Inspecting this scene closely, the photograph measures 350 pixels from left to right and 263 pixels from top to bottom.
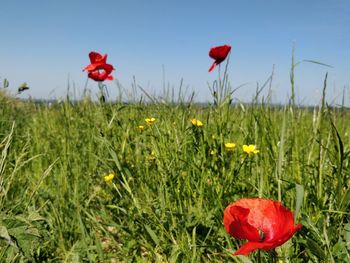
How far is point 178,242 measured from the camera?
1.30m

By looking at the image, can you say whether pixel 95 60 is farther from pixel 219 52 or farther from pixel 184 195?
pixel 184 195

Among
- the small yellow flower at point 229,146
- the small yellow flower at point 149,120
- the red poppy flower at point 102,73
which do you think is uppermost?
the red poppy flower at point 102,73

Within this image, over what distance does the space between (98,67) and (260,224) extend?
5.42 ft

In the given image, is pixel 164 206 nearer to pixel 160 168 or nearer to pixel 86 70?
pixel 160 168

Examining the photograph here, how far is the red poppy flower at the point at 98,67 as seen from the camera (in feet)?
7.03

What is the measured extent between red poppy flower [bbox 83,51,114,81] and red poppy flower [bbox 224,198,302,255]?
1.59m

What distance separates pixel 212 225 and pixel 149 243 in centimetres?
33

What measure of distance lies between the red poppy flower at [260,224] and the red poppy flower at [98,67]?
5.22 ft

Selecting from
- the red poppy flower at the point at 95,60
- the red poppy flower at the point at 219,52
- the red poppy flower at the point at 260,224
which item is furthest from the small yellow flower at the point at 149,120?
the red poppy flower at the point at 260,224

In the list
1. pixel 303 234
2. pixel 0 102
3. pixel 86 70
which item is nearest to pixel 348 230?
pixel 303 234

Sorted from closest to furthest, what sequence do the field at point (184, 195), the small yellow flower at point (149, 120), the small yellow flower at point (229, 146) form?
the field at point (184, 195) < the small yellow flower at point (229, 146) < the small yellow flower at point (149, 120)

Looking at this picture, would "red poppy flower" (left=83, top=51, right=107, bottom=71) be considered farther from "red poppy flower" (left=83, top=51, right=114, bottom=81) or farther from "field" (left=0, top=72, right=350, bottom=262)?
"field" (left=0, top=72, right=350, bottom=262)

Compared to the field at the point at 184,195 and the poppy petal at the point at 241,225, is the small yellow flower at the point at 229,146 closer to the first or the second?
the field at the point at 184,195

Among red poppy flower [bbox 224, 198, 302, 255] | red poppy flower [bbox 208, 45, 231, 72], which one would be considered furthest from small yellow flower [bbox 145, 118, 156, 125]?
red poppy flower [bbox 224, 198, 302, 255]
